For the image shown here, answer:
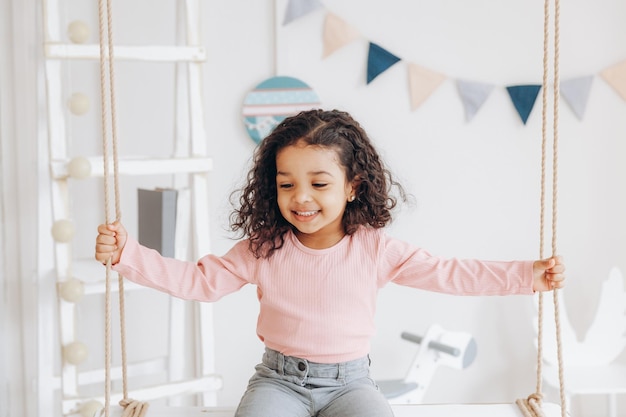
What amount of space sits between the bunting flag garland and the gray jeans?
1.37m

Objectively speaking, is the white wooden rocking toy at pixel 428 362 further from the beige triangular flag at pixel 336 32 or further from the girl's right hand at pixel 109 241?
the girl's right hand at pixel 109 241

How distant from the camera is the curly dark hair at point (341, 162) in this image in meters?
1.41

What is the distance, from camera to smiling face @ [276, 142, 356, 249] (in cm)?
137

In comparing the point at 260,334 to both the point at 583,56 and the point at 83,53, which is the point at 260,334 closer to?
the point at 83,53

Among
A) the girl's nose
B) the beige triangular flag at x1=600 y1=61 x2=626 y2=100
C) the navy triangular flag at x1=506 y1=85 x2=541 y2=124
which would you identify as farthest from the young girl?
the beige triangular flag at x1=600 y1=61 x2=626 y2=100

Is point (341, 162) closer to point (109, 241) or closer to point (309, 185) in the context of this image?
point (309, 185)

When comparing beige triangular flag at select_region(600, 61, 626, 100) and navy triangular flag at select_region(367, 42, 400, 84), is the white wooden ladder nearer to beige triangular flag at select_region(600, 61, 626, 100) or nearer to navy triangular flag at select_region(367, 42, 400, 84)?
navy triangular flag at select_region(367, 42, 400, 84)

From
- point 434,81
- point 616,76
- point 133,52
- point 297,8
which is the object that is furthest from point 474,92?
point 133,52

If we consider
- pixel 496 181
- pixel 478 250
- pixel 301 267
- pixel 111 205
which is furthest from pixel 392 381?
pixel 301 267

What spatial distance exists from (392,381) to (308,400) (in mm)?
1179

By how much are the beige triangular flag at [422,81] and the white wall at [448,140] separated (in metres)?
0.03

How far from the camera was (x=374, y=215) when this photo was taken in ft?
4.85

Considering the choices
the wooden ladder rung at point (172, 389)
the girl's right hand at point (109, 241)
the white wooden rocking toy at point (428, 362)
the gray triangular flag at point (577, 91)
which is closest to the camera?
the girl's right hand at point (109, 241)

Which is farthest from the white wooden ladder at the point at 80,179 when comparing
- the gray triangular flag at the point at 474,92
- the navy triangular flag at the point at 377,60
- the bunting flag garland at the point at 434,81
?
the gray triangular flag at the point at 474,92
